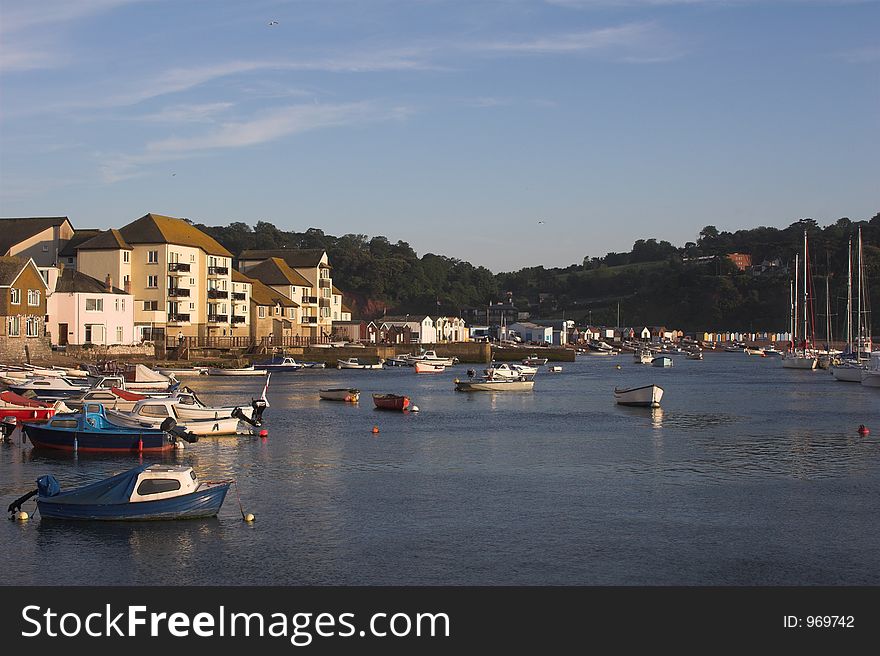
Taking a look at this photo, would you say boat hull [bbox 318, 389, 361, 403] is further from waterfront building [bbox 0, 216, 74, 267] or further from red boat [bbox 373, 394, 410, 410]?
waterfront building [bbox 0, 216, 74, 267]

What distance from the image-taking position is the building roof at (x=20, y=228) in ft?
363

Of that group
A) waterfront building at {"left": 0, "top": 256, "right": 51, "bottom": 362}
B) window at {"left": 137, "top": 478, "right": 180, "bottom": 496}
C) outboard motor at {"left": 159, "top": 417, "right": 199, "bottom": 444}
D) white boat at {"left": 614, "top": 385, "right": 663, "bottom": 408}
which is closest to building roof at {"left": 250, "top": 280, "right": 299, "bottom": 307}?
waterfront building at {"left": 0, "top": 256, "right": 51, "bottom": 362}

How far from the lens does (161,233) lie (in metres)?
114

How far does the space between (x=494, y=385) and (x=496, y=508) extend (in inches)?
2196

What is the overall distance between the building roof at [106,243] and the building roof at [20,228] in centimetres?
562

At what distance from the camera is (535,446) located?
1927 inches

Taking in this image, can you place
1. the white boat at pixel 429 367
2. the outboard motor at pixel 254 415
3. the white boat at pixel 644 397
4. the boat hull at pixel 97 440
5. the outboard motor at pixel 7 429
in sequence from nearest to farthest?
the boat hull at pixel 97 440, the outboard motor at pixel 7 429, the outboard motor at pixel 254 415, the white boat at pixel 644 397, the white boat at pixel 429 367

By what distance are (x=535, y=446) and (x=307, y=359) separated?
8263cm

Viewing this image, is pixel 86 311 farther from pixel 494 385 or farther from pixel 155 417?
pixel 155 417

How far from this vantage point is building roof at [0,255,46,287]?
88375mm

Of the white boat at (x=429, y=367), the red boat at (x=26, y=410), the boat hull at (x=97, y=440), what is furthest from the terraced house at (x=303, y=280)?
the boat hull at (x=97, y=440)

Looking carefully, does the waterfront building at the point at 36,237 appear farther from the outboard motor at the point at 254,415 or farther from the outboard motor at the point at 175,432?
the outboard motor at the point at 175,432

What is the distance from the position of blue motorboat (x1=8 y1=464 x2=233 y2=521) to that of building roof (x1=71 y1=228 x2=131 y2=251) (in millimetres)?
85524

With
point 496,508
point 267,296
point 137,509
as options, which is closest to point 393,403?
point 496,508
